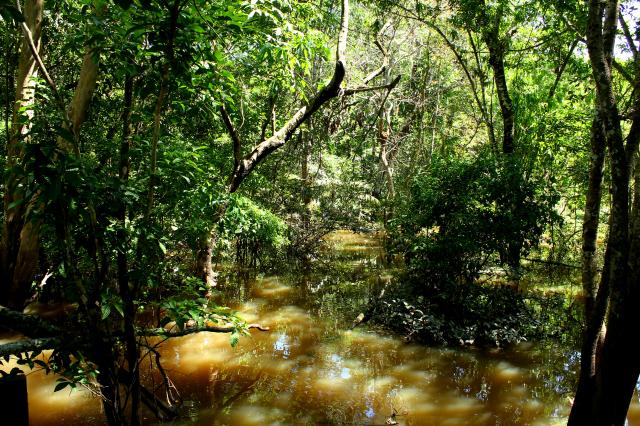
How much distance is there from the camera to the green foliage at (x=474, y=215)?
7.72 meters

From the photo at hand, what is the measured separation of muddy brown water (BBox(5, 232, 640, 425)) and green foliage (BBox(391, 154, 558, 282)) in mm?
1760

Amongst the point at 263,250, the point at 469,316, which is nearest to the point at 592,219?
the point at 469,316

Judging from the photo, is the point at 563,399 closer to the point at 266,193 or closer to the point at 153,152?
the point at 153,152

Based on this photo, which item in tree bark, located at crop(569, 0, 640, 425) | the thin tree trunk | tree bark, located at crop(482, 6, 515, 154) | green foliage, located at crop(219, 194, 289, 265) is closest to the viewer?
tree bark, located at crop(569, 0, 640, 425)

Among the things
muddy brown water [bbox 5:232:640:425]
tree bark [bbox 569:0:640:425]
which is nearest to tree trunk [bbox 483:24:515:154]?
muddy brown water [bbox 5:232:640:425]

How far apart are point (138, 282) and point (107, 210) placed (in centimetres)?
59

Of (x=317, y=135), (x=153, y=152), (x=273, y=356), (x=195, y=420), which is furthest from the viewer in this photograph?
(x=317, y=135)

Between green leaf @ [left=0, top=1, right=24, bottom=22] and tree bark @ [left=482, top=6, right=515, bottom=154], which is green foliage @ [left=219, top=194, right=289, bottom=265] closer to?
green leaf @ [left=0, top=1, right=24, bottom=22]

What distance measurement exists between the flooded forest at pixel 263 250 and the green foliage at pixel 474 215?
0.15 feet

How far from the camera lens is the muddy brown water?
16.7 ft

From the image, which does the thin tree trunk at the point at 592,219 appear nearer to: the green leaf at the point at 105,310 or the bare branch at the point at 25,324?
the green leaf at the point at 105,310

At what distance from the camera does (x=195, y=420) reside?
15.9ft

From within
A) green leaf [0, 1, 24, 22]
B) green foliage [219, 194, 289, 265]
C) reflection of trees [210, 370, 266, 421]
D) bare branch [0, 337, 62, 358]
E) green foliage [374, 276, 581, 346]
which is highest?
green leaf [0, 1, 24, 22]

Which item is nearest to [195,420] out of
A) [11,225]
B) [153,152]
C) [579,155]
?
[153,152]
